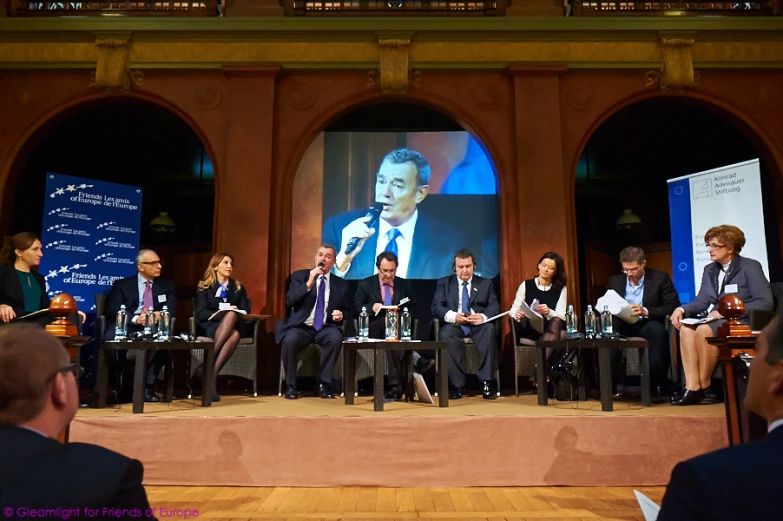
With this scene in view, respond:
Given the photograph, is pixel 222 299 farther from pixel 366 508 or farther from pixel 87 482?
pixel 87 482

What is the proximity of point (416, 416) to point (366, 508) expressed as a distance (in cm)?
66

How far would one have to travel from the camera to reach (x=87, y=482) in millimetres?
855

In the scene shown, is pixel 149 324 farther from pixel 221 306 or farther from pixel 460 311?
pixel 460 311

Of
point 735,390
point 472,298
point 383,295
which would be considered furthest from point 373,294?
point 735,390


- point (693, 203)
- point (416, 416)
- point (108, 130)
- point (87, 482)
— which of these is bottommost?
point (416, 416)

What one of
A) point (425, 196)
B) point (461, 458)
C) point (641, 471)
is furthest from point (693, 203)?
point (461, 458)

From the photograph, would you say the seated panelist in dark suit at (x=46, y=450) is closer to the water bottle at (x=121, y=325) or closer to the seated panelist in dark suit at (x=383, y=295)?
the water bottle at (x=121, y=325)

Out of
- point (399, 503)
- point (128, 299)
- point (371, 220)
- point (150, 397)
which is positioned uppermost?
point (371, 220)

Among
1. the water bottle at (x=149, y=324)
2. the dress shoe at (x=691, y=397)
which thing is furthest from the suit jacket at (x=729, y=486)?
the water bottle at (x=149, y=324)

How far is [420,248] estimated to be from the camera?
19.7ft

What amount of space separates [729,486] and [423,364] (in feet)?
12.9

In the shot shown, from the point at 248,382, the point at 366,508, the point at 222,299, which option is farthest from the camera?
→ the point at 248,382

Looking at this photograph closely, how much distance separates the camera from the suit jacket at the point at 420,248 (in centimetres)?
595

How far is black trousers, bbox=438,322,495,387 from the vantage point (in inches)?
176
